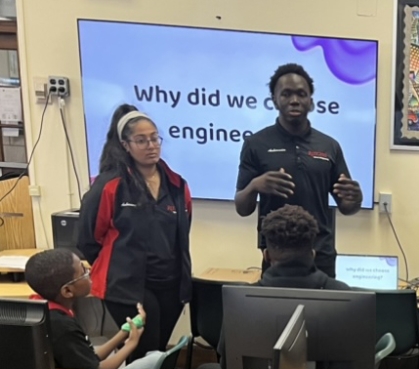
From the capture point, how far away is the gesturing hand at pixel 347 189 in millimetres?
2670

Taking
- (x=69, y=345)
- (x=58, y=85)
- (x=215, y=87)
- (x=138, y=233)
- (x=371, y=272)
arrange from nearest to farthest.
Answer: (x=69, y=345)
(x=138, y=233)
(x=371, y=272)
(x=215, y=87)
(x=58, y=85)

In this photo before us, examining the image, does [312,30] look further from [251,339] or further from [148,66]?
[251,339]

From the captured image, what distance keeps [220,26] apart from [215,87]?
0.38 meters

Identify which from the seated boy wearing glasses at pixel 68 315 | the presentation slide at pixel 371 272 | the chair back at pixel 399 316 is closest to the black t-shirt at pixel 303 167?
the chair back at pixel 399 316

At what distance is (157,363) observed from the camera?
1562mm

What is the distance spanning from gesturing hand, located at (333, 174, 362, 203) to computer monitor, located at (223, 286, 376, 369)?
1401 millimetres

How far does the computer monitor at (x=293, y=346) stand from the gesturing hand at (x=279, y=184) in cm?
127

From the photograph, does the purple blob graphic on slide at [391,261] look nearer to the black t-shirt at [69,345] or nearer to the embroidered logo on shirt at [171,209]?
the embroidered logo on shirt at [171,209]

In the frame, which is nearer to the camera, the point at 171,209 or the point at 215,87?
the point at 171,209

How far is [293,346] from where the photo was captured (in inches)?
42.1

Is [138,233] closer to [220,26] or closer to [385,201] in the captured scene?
[220,26]

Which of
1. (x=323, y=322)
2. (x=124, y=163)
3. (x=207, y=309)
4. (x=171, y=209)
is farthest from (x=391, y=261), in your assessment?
(x=323, y=322)

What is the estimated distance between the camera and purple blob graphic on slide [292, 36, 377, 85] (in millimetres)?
2910

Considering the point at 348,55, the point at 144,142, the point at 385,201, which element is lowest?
the point at 385,201
